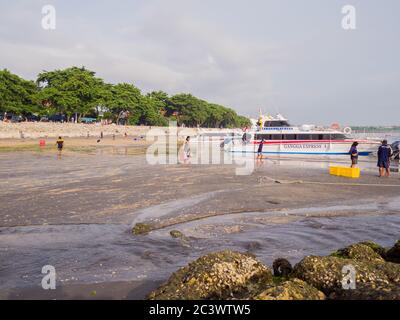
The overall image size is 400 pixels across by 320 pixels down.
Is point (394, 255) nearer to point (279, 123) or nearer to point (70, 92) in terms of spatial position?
point (279, 123)

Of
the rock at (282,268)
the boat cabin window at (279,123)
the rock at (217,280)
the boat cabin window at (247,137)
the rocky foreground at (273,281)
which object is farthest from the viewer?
the boat cabin window at (279,123)

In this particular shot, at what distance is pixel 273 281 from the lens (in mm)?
4859

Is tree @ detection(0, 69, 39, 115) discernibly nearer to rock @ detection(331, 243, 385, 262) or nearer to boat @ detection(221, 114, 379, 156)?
boat @ detection(221, 114, 379, 156)

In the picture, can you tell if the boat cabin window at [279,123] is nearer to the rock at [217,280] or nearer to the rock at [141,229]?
the rock at [141,229]

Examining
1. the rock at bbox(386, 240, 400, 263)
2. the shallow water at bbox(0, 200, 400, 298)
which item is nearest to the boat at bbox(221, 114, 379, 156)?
the shallow water at bbox(0, 200, 400, 298)

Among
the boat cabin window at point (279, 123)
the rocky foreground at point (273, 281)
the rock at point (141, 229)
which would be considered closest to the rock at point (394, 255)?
the rocky foreground at point (273, 281)

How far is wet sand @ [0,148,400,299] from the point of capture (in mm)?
5961

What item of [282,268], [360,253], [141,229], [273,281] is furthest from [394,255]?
[141,229]

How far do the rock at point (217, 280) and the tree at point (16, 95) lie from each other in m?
68.1

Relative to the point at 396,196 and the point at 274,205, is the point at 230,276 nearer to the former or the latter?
the point at 274,205

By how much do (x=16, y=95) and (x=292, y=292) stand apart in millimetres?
72915

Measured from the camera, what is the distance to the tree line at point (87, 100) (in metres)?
66.1

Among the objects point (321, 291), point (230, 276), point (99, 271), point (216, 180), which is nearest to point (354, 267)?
point (321, 291)
